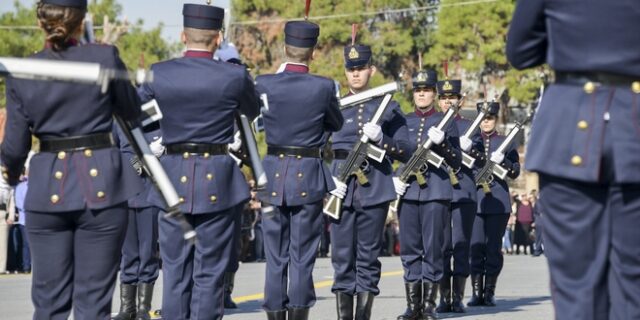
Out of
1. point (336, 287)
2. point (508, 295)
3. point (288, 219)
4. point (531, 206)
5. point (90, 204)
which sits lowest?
point (531, 206)

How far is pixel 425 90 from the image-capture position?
14.4 metres

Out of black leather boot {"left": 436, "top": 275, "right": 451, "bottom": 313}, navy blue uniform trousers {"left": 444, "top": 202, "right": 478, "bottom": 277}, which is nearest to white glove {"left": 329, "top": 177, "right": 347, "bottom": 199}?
black leather boot {"left": 436, "top": 275, "right": 451, "bottom": 313}

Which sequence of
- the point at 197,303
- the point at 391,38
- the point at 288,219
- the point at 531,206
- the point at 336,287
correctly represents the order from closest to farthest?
the point at 197,303, the point at 288,219, the point at 336,287, the point at 531,206, the point at 391,38

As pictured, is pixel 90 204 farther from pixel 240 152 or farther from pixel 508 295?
pixel 508 295

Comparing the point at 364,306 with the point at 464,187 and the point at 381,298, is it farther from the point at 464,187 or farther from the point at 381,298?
the point at 381,298

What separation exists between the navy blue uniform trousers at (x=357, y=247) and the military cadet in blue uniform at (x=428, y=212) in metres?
1.55

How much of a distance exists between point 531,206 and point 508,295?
22.7 m

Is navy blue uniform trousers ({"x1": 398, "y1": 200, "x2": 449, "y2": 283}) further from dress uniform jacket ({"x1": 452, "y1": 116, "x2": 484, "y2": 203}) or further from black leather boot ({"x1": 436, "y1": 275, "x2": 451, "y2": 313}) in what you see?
dress uniform jacket ({"x1": 452, "y1": 116, "x2": 484, "y2": 203})

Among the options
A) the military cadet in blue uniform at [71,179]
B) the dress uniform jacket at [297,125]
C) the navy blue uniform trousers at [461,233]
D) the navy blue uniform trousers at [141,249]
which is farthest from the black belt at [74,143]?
the navy blue uniform trousers at [461,233]

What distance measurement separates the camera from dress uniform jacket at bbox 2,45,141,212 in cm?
767

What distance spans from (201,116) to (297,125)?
1.59 metres

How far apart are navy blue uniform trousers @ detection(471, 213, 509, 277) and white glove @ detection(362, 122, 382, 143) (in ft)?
14.2

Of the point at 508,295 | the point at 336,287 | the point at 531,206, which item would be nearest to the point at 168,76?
the point at 336,287

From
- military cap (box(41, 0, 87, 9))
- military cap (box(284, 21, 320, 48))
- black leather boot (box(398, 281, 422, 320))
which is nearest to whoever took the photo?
military cap (box(41, 0, 87, 9))
